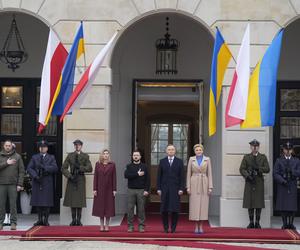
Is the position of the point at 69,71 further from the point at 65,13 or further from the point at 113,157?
the point at 113,157

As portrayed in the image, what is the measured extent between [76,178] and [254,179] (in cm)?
380

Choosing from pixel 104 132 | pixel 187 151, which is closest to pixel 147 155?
pixel 187 151

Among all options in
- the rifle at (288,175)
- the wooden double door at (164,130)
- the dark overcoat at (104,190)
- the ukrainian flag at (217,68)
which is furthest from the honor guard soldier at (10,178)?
the wooden double door at (164,130)

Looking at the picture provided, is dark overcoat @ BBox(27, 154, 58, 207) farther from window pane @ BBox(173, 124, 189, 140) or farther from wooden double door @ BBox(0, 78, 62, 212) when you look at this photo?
window pane @ BBox(173, 124, 189, 140)

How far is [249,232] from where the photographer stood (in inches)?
516

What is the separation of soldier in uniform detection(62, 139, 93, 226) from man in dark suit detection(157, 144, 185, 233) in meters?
1.70

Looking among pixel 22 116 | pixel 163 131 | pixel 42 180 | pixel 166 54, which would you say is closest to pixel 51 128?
pixel 22 116

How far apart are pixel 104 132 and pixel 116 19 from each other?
2.49 m

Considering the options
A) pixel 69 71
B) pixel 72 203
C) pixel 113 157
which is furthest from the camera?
pixel 113 157

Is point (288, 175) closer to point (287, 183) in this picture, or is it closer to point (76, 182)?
point (287, 183)

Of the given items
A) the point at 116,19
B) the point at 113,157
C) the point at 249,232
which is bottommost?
the point at 249,232

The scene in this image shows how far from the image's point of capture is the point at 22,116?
664 inches

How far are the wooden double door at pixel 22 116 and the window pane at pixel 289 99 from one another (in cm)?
584

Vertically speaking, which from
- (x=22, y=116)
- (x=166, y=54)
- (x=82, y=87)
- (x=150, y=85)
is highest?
(x=166, y=54)
